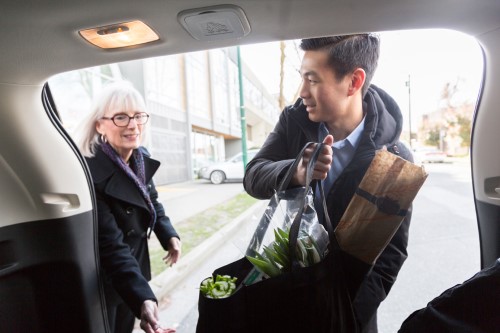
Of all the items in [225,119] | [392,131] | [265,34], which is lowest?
[392,131]

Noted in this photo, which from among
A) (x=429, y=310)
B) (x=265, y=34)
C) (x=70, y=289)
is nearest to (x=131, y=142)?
(x=70, y=289)

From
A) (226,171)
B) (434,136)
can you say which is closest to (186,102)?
(226,171)

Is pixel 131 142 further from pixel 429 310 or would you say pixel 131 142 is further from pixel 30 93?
pixel 429 310

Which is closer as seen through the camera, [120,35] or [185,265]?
[120,35]

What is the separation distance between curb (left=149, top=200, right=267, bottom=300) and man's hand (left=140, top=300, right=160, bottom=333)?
1357 mm

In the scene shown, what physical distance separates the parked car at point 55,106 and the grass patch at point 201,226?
100 inches

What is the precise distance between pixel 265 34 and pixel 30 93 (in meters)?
1.01

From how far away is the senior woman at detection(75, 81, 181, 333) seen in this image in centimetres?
161

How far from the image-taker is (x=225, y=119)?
2216 cm

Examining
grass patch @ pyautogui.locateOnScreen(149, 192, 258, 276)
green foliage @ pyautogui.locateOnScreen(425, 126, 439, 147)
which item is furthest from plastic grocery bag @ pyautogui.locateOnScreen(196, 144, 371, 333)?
green foliage @ pyautogui.locateOnScreen(425, 126, 439, 147)

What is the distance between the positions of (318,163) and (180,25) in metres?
0.64

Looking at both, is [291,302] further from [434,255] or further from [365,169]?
[434,255]

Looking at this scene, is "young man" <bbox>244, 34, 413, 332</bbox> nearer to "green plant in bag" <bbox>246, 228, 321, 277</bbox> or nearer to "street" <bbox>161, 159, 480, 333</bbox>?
"green plant in bag" <bbox>246, 228, 321, 277</bbox>

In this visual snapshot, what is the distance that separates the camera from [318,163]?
42.4 inches
